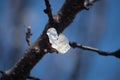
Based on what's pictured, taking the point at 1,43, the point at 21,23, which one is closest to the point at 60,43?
the point at 1,43

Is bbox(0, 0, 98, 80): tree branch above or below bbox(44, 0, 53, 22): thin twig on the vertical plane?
below

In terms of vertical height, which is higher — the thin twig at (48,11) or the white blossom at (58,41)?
the thin twig at (48,11)

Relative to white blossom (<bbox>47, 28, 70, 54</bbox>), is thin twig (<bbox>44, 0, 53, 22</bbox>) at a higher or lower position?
higher

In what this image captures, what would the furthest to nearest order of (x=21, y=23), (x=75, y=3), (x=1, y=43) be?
(x=21, y=23)
(x=1, y=43)
(x=75, y=3)

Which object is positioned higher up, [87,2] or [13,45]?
[87,2]

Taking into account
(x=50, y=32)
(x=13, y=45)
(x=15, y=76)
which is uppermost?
(x=50, y=32)

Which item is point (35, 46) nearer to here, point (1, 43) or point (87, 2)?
point (87, 2)

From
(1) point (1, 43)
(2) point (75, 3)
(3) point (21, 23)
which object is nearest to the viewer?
(2) point (75, 3)

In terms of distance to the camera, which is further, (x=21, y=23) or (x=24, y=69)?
(x=21, y=23)
